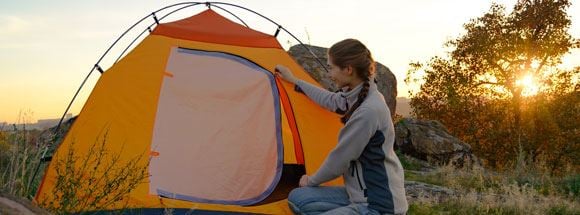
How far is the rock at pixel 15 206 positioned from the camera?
227 cm

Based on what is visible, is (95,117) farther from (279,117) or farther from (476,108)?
(476,108)

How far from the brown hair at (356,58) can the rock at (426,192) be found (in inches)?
100

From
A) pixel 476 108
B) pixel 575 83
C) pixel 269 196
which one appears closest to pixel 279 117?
pixel 269 196

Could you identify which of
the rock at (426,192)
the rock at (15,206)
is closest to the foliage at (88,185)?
the rock at (15,206)

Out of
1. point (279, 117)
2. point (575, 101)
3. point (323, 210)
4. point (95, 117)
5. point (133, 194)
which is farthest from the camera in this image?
point (575, 101)

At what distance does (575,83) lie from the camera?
16797mm

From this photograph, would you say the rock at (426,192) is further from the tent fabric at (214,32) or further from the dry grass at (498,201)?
the tent fabric at (214,32)

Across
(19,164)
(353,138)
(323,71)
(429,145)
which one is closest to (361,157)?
(353,138)

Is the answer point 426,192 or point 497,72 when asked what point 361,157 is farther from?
point 497,72

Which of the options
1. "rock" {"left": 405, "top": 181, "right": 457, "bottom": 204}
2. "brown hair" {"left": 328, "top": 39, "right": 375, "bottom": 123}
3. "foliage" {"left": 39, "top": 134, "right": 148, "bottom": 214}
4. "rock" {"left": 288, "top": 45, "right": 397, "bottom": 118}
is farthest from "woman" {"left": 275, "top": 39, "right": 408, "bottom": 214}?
"rock" {"left": 288, "top": 45, "right": 397, "bottom": 118}

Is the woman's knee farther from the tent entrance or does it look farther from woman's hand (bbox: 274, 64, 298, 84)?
woman's hand (bbox: 274, 64, 298, 84)

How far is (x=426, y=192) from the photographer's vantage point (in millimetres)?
6770

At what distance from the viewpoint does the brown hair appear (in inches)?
150

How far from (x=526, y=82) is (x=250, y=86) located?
13.5m
